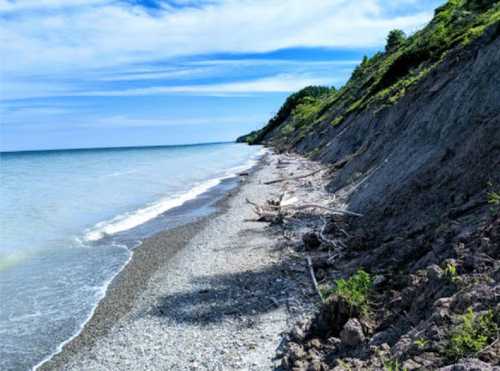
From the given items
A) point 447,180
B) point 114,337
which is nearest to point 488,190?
point 447,180

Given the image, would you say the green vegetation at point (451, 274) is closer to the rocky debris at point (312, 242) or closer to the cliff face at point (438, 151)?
the cliff face at point (438, 151)

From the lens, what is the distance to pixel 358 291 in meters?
7.54

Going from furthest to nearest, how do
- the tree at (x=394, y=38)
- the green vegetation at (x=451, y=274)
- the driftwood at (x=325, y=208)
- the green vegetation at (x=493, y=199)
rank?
the tree at (x=394, y=38)
the driftwood at (x=325, y=208)
the green vegetation at (x=493, y=199)
the green vegetation at (x=451, y=274)

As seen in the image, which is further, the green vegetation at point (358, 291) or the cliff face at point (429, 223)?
the green vegetation at point (358, 291)

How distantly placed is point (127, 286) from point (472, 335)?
9.41 m

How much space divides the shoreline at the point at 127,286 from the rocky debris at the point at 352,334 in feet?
17.0

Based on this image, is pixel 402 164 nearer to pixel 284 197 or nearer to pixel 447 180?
pixel 447 180

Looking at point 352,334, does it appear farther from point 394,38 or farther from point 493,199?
point 394,38

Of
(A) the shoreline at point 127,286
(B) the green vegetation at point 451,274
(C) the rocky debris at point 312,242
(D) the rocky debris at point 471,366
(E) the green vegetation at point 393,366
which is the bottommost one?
(A) the shoreline at point 127,286

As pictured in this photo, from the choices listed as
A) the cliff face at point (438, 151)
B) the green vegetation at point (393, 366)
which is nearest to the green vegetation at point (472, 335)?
the green vegetation at point (393, 366)

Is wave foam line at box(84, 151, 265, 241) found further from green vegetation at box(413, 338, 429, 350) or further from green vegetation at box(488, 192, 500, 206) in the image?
green vegetation at box(413, 338, 429, 350)

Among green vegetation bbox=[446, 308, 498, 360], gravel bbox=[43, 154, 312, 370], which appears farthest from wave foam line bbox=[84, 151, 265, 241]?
green vegetation bbox=[446, 308, 498, 360]

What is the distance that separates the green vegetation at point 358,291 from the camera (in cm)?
705

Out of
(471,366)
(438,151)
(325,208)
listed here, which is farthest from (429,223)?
(325,208)
